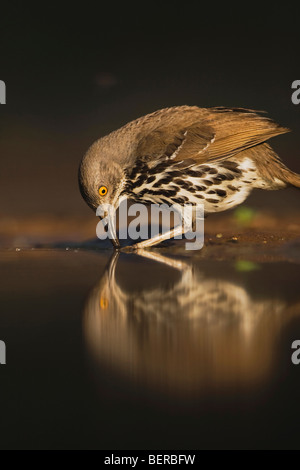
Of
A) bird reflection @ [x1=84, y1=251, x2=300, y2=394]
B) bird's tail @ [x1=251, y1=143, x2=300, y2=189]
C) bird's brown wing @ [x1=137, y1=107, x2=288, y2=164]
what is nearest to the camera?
bird reflection @ [x1=84, y1=251, x2=300, y2=394]

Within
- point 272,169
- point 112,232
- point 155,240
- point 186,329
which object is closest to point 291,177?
point 272,169

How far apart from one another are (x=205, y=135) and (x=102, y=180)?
92 cm

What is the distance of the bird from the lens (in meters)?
4.26

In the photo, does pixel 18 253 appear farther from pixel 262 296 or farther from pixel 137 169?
pixel 262 296

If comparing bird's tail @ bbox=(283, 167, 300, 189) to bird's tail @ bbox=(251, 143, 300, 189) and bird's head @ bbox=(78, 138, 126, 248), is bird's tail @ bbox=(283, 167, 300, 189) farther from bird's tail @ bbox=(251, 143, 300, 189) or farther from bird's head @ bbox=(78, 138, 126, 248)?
bird's head @ bbox=(78, 138, 126, 248)

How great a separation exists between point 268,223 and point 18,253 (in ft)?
8.11

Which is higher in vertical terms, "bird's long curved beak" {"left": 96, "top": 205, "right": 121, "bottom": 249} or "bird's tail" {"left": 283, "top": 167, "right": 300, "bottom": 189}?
"bird's tail" {"left": 283, "top": 167, "right": 300, "bottom": 189}

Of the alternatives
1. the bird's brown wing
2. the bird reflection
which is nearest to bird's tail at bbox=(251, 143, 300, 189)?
the bird's brown wing

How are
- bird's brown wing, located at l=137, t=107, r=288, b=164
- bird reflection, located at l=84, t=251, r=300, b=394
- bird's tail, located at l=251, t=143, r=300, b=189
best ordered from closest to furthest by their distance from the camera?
bird reflection, located at l=84, t=251, r=300, b=394 < bird's brown wing, located at l=137, t=107, r=288, b=164 < bird's tail, located at l=251, t=143, r=300, b=189

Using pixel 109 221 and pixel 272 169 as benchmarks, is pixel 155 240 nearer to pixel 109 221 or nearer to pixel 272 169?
pixel 109 221

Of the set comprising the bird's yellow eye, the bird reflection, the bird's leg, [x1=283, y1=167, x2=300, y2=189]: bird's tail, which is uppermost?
[x1=283, y1=167, x2=300, y2=189]: bird's tail

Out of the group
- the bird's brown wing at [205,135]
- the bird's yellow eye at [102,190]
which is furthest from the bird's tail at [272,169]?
the bird's yellow eye at [102,190]

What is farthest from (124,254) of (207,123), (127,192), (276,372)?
(276,372)

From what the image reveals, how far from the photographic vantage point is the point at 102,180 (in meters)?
4.33
